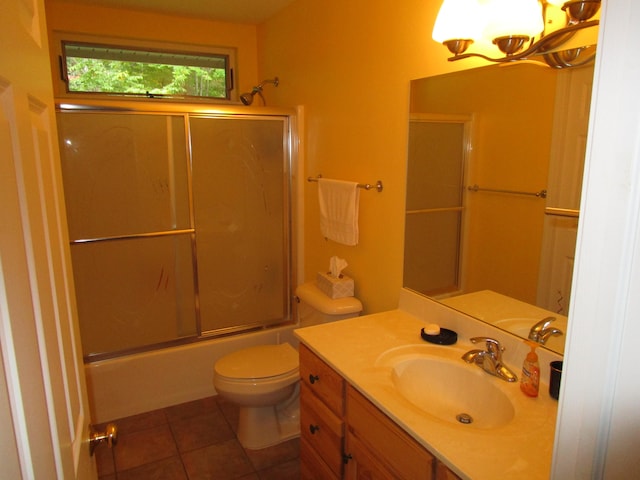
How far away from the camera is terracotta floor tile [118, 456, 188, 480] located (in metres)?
2.12

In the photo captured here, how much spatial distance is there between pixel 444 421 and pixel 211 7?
9.09ft

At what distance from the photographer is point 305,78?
264 centimetres

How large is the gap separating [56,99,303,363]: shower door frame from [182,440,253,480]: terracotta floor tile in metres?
0.71

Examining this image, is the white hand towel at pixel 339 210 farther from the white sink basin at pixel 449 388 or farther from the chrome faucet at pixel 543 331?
the chrome faucet at pixel 543 331

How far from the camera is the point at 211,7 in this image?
281 centimetres

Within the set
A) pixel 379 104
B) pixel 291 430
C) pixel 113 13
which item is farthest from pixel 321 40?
pixel 291 430

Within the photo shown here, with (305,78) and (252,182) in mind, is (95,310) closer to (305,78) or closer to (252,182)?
(252,182)

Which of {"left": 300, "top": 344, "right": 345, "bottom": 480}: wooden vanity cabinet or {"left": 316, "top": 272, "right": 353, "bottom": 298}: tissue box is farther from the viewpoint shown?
{"left": 316, "top": 272, "right": 353, "bottom": 298}: tissue box

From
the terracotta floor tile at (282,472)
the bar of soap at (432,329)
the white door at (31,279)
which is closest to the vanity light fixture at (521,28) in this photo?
the bar of soap at (432,329)

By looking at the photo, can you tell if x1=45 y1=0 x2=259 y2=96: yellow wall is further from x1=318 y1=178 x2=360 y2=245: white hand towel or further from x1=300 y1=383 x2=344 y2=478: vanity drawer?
x1=300 y1=383 x2=344 y2=478: vanity drawer

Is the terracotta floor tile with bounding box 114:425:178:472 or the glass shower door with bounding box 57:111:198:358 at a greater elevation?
the glass shower door with bounding box 57:111:198:358

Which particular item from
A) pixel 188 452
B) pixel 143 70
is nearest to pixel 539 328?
pixel 188 452

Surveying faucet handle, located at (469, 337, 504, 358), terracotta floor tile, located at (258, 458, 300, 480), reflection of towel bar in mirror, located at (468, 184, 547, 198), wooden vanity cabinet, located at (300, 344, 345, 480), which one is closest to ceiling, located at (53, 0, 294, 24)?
reflection of towel bar in mirror, located at (468, 184, 547, 198)

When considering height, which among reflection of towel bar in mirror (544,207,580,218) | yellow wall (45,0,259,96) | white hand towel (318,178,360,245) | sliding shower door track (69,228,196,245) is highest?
yellow wall (45,0,259,96)
